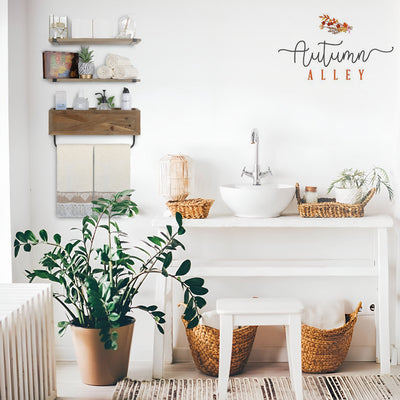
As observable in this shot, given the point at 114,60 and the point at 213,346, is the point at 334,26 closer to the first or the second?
the point at 114,60

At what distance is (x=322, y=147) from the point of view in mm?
3711

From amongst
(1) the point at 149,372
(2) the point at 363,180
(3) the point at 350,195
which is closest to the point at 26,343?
(1) the point at 149,372

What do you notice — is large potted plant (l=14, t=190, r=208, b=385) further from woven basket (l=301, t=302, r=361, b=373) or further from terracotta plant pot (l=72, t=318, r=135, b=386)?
woven basket (l=301, t=302, r=361, b=373)

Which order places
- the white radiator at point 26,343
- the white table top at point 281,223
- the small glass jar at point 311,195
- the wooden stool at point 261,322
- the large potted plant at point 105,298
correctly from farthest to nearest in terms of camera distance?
the small glass jar at point 311,195 < the white table top at point 281,223 < the large potted plant at point 105,298 < the wooden stool at point 261,322 < the white radiator at point 26,343

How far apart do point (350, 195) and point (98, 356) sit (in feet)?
5.31

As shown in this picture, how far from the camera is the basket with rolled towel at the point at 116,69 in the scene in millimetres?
3615

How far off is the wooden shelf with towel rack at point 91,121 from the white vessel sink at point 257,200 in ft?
2.27

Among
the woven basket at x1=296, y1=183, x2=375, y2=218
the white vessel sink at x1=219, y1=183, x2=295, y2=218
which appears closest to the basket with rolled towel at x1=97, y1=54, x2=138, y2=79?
the white vessel sink at x1=219, y1=183, x2=295, y2=218

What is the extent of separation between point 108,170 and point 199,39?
930mm

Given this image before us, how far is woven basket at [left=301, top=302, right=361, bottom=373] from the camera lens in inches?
136

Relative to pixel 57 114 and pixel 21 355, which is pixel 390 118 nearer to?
pixel 57 114

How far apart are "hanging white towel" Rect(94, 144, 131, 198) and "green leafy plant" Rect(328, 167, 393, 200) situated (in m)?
1.21

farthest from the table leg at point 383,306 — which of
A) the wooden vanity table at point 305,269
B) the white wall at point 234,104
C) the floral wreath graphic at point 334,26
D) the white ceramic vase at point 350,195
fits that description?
the floral wreath graphic at point 334,26

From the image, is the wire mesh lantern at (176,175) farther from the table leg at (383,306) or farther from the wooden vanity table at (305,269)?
the table leg at (383,306)
